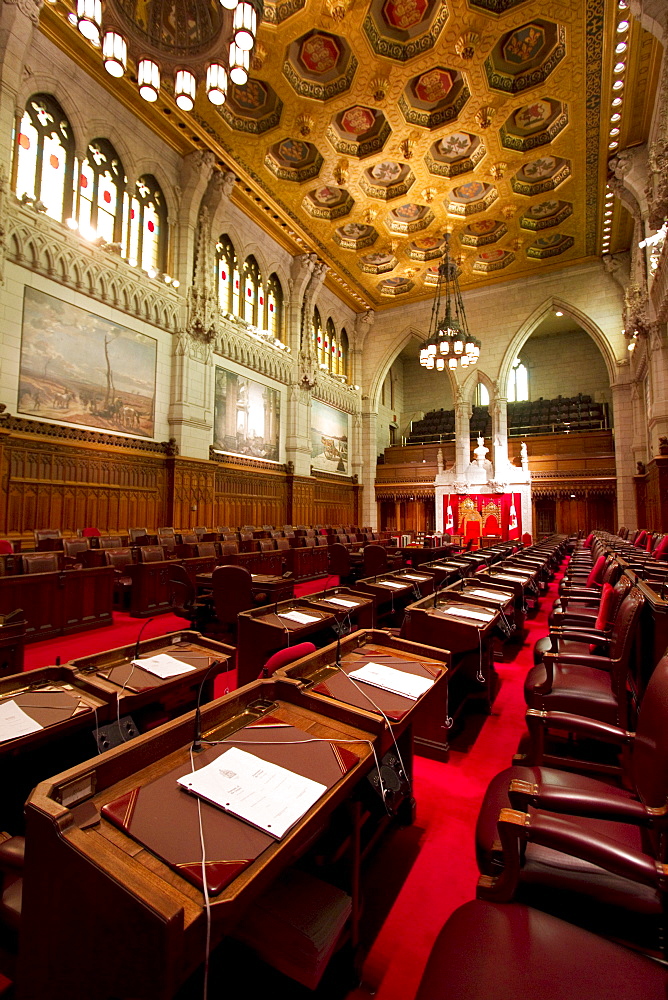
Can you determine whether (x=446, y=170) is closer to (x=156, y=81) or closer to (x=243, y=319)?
(x=243, y=319)

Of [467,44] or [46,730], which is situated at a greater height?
[467,44]

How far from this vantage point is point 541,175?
12.4 m

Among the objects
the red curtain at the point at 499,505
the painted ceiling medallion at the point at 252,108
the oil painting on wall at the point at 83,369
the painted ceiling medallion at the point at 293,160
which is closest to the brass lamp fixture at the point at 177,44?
the painted ceiling medallion at the point at 252,108

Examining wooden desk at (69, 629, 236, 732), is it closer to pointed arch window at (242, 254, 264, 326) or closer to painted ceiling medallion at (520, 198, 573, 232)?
pointed arch window at (242, 254, 264, 326)

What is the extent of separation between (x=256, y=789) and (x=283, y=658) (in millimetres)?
921

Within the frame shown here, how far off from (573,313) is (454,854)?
58.7ft

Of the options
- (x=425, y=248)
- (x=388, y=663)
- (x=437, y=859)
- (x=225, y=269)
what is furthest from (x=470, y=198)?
(x=437, y=859)

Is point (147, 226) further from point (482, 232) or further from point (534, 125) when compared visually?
point (482, 232)

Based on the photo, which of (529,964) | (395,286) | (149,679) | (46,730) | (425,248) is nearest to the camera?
(529,964)

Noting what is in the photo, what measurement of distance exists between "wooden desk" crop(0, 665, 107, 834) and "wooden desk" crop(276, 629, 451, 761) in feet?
2.38

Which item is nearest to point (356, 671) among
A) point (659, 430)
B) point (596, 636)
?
point (596, 636)

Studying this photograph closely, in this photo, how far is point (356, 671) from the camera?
1988 mm

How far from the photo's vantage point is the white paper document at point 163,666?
2.02m

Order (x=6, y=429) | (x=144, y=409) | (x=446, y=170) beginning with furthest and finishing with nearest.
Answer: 1. (x=446, y=170)
2. (x=144, y=409)
3. (x=6, y=429)
